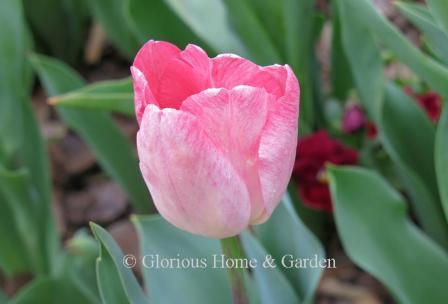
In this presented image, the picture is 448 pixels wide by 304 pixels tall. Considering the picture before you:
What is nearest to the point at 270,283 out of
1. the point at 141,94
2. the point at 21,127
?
the point at 141,94

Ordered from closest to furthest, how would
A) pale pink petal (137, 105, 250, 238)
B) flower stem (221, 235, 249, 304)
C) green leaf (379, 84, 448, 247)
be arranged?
pale pink petal (137, 105, 250, 238), flower stem (221, 235, 249, 304), green leaf (379, 84, 448, 247)

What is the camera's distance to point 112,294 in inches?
31.0

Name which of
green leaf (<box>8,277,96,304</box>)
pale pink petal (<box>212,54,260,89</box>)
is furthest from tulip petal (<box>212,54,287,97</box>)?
green leaf (<box>8,277,96,304</box>)

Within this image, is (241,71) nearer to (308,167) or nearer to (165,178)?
(165,178)

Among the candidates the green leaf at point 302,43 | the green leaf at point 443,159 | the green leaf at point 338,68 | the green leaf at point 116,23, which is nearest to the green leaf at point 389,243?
the green leaf at point 443,159

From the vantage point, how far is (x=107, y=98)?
1.16m

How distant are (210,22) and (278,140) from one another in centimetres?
84

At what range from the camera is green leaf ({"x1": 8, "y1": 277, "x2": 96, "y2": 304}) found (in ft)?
3.89

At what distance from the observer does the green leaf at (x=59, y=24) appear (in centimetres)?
212

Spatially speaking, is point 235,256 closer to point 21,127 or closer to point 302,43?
point 302,43

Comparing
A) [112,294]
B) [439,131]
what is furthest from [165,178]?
[439,131]

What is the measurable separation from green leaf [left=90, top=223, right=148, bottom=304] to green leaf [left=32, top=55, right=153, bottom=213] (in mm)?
667

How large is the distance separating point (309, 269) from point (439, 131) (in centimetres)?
23

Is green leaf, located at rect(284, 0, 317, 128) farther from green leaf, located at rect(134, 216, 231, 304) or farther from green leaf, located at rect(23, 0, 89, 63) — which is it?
green leaf, located at rect(23, 0, 89, 63)
